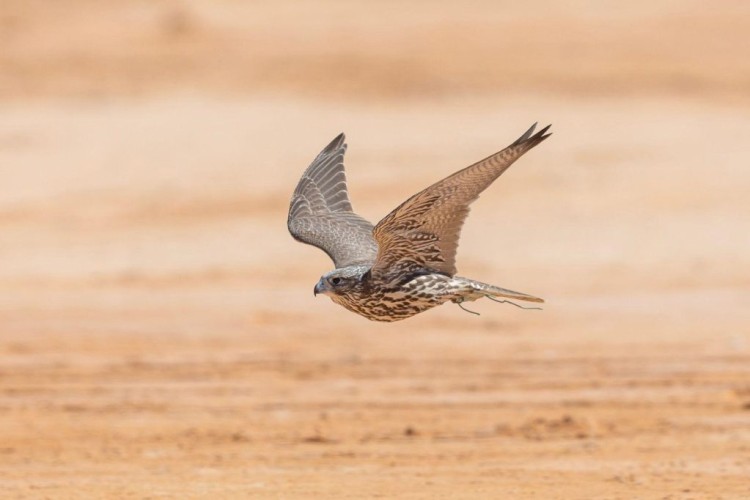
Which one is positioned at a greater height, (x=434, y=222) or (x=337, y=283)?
(x=434, y=222)

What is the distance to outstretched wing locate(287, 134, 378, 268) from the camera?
26.7 ft

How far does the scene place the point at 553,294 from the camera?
14180mm

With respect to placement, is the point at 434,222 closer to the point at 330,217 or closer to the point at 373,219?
the point at 330,217

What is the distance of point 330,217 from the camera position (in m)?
8.54

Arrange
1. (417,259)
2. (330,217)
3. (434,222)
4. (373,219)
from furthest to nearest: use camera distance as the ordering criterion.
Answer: (373,219) → (330,217) → (417,259) → (434,222)

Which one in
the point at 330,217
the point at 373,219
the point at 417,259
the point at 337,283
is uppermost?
the point at 373,219

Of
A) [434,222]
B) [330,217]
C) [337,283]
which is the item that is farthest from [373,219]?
[434,222]

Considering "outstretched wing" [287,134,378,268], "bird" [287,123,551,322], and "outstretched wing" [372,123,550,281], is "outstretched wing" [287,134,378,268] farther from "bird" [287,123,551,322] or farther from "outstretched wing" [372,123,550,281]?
"outstretched wing" [372,123,550,281]

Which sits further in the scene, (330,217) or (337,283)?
(330,217)

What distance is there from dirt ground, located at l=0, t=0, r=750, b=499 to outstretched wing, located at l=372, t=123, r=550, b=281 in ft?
3.99

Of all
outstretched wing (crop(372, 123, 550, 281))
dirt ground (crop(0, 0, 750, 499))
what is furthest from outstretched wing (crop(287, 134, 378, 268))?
dirt ground (crop(0, 0, 750, 499))

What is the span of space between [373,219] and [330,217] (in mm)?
7763

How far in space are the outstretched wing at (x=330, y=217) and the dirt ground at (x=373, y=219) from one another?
3.92 feet

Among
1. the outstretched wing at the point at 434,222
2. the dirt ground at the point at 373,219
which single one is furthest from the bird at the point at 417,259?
the dirt ground at the point at 373,219
